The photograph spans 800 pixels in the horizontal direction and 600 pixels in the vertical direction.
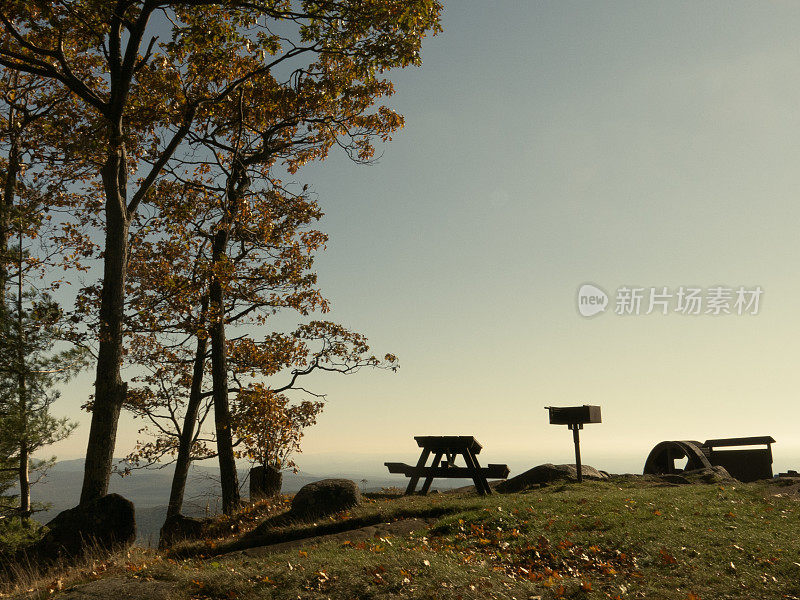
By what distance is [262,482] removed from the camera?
19.5 meters

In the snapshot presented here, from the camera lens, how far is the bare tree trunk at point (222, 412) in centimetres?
1847

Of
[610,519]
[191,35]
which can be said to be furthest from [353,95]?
[610,519]

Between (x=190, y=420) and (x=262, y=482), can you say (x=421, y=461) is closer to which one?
(x=262, y=482)

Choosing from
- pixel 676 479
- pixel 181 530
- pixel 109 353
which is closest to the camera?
pixel 109 353

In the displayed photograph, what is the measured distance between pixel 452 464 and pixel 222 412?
23.4 feet

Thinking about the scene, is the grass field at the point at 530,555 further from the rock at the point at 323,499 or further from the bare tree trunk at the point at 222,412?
the bare tree trunk at the point at 222,412

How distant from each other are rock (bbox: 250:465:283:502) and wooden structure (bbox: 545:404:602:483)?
29.8 feet

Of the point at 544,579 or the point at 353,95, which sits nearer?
the point at 544,579

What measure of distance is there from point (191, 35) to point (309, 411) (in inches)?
472

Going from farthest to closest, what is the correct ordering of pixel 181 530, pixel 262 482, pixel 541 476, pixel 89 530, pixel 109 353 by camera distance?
1. pixel 541 476
2. pixel 262 482
3. pixel 181 530
4. pixel 109 353
5. pixel 89 530

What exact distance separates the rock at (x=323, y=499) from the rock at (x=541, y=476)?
6.36m

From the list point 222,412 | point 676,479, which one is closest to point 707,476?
point 676,479

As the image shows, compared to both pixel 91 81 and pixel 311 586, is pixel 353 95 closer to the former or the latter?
pixel 91 81

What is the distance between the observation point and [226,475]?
18.9m
